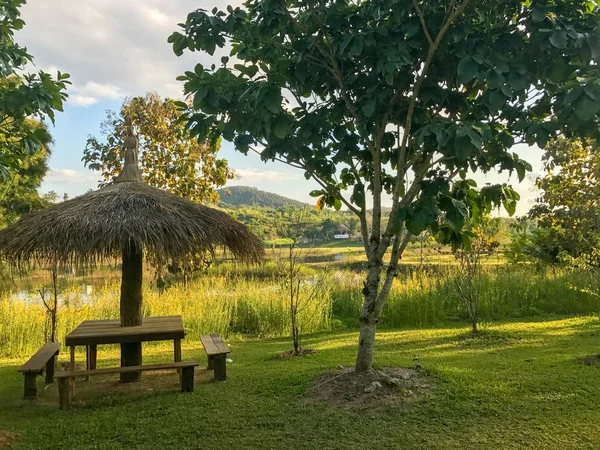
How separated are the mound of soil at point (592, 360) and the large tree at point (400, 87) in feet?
5.86

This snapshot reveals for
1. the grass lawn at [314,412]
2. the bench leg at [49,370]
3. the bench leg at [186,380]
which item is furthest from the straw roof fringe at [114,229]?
the grass lawn at [314,412]

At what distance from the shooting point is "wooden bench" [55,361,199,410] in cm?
373

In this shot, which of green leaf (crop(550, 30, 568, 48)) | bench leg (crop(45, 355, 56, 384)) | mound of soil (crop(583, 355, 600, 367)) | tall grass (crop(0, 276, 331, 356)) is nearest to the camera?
green leaf (crop(550, 30, 568, 48))

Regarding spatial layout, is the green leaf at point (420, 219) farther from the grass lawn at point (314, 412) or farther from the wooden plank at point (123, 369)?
the wooden plank at point (123, 369)

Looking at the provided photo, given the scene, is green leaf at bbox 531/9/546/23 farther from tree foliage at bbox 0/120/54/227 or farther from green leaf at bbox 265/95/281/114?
tree foliage at bbox 0/120/54/227

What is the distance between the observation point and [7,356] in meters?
6.27

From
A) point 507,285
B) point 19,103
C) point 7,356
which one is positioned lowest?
point 7,356

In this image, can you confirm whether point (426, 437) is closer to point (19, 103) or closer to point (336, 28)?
point (336, 28)

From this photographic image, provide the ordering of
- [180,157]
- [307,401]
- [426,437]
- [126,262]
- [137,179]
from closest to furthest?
[426,437], [307,401], [126,262], [137,179], [180,157]

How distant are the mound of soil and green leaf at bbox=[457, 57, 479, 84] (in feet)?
10.3

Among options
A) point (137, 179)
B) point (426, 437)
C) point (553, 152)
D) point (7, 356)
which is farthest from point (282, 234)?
point (553, 152)

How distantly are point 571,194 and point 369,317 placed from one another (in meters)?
6.43

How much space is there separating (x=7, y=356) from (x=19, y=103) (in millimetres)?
4030

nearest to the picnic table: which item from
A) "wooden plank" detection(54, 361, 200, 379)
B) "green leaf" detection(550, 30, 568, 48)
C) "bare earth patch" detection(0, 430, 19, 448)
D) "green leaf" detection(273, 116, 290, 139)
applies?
"wooden plank" detection(54, 361, 200, 379)
